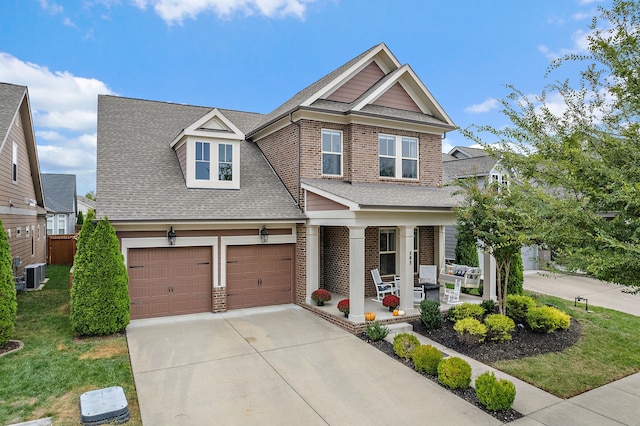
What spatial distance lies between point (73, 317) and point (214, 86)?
19206 mm

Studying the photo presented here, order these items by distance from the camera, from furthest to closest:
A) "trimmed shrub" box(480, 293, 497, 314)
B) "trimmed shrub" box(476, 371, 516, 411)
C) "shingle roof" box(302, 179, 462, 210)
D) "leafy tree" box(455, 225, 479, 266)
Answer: "leafy tree" box(455, 225, 479, 266) < "trimmed shrub" box(480, 293, 497, 314) < "shingle roof" box(302, 179, 462, 210) < "trimmed shrub" box(476, 371, 516, 411)

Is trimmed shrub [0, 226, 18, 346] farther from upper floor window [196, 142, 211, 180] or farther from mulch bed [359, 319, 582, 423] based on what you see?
mulch bed [359, 319, 582, 423]

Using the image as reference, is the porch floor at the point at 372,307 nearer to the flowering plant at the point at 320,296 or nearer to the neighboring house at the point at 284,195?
the flowering plant at the point at 320,296

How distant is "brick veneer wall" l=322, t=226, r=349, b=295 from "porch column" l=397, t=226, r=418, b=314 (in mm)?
2434

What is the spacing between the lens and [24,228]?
55.6ft

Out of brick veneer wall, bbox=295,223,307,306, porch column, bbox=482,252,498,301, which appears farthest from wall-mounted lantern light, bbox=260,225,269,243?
porch column, bbox=482,252,498,301

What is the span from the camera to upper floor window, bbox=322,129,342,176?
42.9 ft

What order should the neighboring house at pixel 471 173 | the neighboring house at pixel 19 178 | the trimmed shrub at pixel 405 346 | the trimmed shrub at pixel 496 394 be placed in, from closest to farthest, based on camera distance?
1. the trimmed shrub at pixel 496 394
2. the trimmed shrub at pixel 405 346
3. the neighboring house at pixel 19 178
4. the neighboring house at pixel 471 173

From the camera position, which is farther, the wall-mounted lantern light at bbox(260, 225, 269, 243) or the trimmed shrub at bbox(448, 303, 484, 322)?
the wall-mounted lantern light at bbox(260, 225, 269, 243)

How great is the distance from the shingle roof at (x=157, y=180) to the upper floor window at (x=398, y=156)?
371cm

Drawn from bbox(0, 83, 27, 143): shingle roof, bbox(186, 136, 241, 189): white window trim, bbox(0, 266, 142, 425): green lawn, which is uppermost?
bbox(0, 83, 27, 143): shingle roof

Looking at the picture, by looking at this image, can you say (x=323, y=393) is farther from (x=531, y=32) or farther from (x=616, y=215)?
(x=531, y=32)

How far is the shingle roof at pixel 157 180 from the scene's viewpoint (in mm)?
10891

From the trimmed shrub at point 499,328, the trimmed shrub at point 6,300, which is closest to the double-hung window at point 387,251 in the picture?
the trimmed shrub at point 499,328
